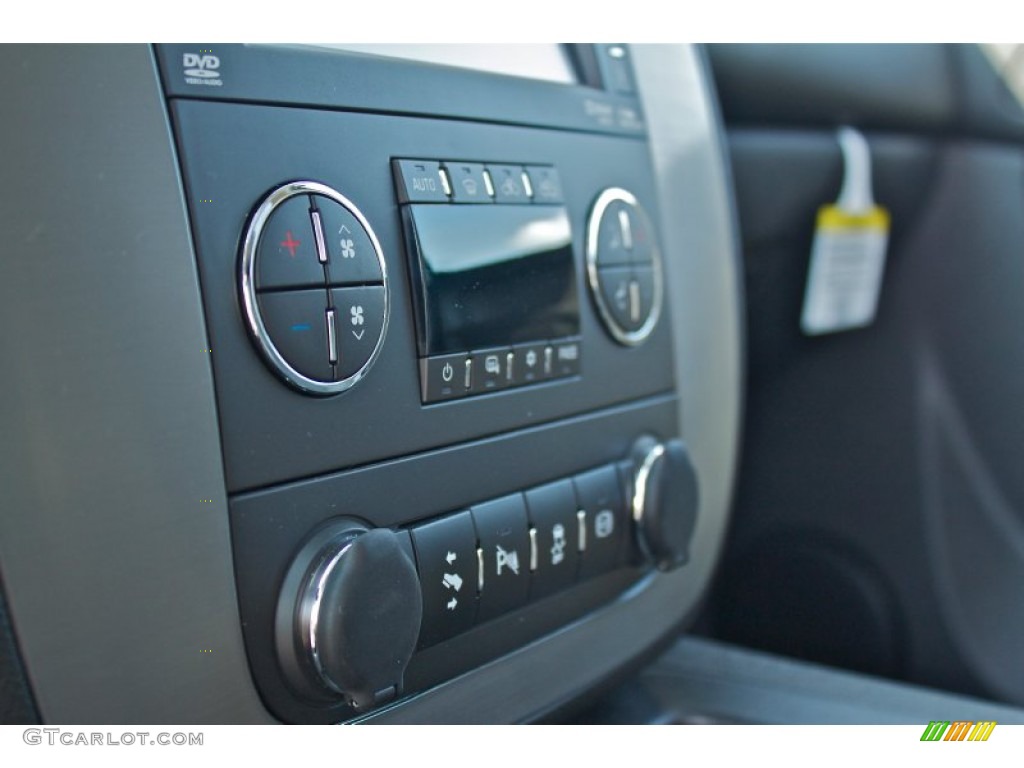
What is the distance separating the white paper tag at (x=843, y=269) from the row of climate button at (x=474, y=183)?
404mm

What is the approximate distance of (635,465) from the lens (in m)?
0.51

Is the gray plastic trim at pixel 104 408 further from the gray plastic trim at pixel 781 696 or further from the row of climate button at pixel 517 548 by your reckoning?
the gray plastic trim at pixel 781 696

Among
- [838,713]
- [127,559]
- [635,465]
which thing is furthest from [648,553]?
[127,559]

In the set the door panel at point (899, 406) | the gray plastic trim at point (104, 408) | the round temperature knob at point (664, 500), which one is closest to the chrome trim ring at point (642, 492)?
the round temperature knob at point (664, 500)

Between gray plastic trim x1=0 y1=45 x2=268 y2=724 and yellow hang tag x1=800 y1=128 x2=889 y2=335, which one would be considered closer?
gray plastic trim x1=0 y1=45 x2=268 y2=724

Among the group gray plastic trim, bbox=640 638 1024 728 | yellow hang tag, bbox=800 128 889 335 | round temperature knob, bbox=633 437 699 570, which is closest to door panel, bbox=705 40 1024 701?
yellow hang tag, bbox=800 128 889 335

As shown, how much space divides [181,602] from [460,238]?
182 millimetres

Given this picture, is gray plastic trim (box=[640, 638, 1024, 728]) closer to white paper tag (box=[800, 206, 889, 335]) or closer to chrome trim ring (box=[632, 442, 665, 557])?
chrome trim ring (box=[632, 442, 665, 557])

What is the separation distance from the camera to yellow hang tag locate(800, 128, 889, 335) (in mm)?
808

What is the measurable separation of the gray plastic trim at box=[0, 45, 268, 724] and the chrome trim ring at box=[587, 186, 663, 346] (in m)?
0.21

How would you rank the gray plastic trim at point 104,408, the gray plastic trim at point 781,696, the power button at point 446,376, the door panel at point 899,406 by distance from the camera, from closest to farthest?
1. the gray plastic trim at point 104,408
2. the power button at point 446,376
3. the gray plastic trim at point 781,696
4. the door panel at point 899,406

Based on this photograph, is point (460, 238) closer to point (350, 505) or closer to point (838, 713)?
point (350, 505)

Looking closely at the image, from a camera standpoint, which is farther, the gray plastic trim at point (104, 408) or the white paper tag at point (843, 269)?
the white paper tag at point (843, 269)

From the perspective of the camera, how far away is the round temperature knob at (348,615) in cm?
36
